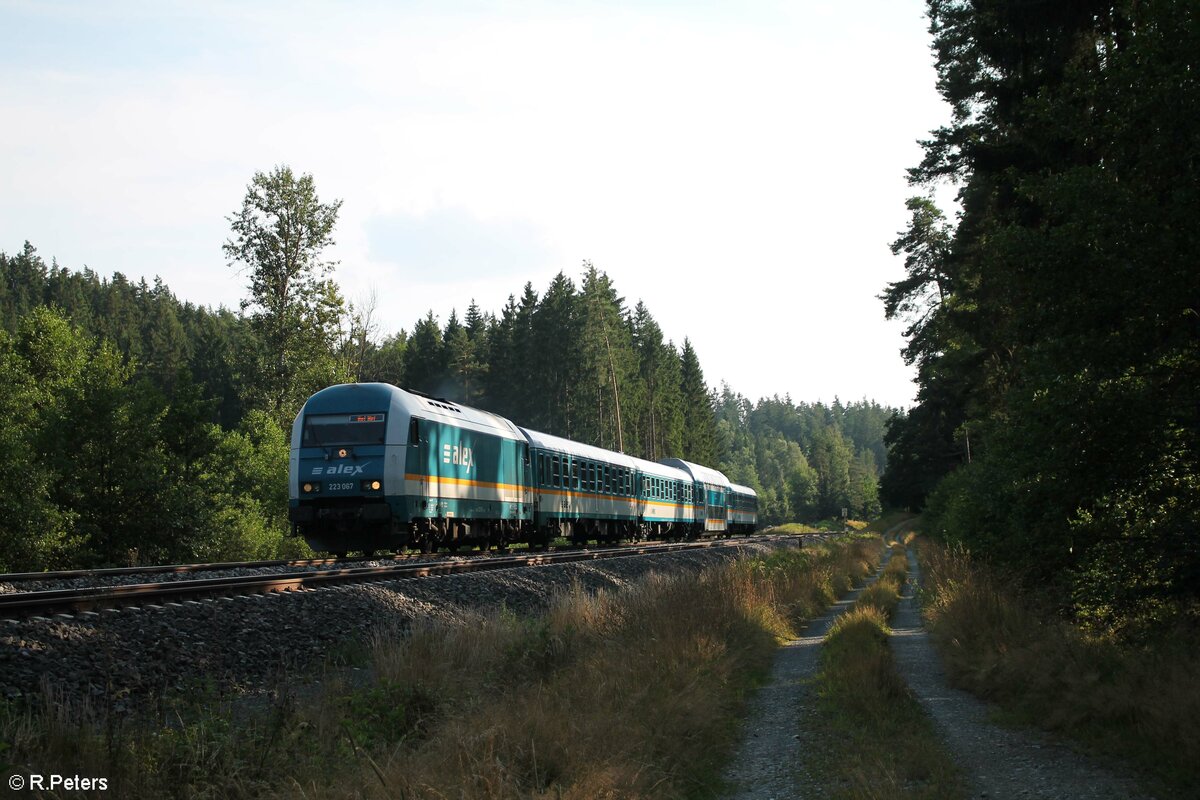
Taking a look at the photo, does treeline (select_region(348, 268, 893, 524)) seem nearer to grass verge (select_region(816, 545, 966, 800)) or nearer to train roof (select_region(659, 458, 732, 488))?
train roof (select_region(659, 458, 732, 488))

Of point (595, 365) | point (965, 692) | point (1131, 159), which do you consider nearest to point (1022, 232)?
point (1131, 159)

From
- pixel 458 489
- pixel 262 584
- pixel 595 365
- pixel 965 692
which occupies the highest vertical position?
pixel 595 365

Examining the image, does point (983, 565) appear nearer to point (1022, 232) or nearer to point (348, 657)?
point (1022, 232)

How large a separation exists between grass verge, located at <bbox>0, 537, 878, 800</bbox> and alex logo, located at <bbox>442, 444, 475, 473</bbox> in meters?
9.18

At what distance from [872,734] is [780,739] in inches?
29.5

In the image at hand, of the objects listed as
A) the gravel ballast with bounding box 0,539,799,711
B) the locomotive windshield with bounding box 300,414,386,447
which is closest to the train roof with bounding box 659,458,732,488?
the locomotive windshield with bounding box 300,414,386,447

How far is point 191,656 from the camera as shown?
28.2ft

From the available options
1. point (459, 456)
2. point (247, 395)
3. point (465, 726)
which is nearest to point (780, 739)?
point (465, 726)

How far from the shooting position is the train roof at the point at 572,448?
2722 centimetres

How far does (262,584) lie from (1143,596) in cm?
969

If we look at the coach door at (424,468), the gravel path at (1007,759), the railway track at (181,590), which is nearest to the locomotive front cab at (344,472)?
the coach door at (424,468)

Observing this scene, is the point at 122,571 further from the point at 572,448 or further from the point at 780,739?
the point at 572,448

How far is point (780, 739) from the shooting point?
8188 millimetres

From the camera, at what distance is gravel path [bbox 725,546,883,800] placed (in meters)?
6.76
